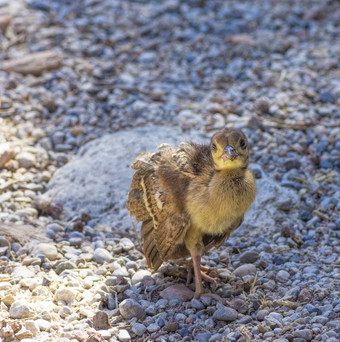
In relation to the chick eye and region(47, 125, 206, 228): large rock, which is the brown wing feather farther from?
region(47, 125, 206, 228): large rock

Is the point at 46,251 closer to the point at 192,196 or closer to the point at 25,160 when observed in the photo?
the point at 192,196

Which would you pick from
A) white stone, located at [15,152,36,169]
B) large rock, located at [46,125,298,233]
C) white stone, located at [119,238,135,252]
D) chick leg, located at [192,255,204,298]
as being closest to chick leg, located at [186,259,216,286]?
chick leg, located at [192,255,204,298]

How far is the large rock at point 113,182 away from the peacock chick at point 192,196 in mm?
893

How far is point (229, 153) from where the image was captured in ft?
13.9

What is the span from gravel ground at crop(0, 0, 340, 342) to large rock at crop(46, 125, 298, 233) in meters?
0.13

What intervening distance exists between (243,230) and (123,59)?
12.4ft

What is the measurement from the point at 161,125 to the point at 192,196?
263cm

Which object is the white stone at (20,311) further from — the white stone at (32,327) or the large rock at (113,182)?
the large rock at (113,182)

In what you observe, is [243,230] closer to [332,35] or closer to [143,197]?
[143,197]

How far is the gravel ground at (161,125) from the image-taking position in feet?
14.2

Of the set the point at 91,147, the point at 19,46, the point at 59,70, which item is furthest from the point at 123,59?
the point at 91,147

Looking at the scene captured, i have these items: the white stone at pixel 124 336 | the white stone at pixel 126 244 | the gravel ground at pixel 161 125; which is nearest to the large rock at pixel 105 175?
the gravel ground at pixel 161 125

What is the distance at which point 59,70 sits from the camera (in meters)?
8.07

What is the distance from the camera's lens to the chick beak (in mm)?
4250
